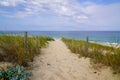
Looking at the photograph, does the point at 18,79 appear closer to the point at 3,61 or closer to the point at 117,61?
the point at 3,61

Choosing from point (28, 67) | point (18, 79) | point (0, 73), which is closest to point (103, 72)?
point (28, 67)

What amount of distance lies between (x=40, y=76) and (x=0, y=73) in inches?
47.1

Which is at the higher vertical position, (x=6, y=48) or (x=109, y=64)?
(x=6, y=48)

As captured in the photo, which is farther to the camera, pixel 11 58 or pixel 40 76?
pixel 11 58

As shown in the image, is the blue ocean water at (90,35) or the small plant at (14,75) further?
the blue ocean water at (90,35)

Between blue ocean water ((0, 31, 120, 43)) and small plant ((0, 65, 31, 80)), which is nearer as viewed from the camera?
small plant ((0, 65, 31, 80))

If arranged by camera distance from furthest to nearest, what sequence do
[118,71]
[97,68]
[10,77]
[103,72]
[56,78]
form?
[97,68], [103,72], [118,71], [56,78], [10,77]

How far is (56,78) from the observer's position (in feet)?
16.2

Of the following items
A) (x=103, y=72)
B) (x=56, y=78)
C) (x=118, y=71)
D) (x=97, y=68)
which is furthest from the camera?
(x=97, y=68)

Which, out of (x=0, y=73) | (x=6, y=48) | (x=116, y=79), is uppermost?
(x=6, y=48)

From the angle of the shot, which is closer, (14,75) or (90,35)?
(14,75)

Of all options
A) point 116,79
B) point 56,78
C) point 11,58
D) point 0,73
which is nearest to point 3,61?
point 11,58

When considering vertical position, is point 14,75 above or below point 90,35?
above

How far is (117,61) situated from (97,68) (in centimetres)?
89
